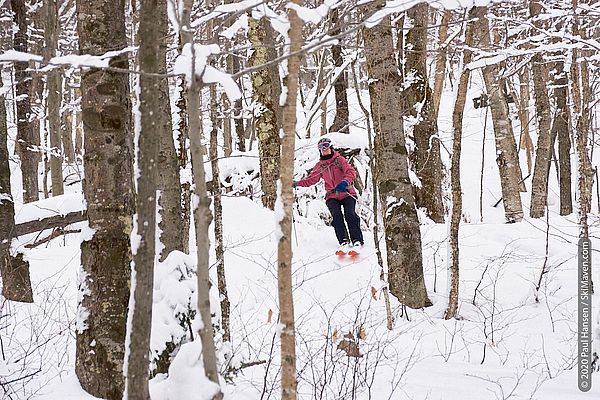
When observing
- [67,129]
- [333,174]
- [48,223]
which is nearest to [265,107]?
[333,174]

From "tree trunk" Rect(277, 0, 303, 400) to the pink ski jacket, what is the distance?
17.7ft

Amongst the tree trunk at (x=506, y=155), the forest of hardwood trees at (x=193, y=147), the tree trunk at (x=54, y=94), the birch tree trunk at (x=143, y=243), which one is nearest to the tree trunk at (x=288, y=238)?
the forest of hardwood trees at (x=193, y=147)

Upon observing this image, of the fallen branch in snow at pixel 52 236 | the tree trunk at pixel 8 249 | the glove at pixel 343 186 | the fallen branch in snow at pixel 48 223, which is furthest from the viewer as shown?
the fallen branch in snow at pixel 52 236

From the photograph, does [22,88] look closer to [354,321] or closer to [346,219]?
[346,219]

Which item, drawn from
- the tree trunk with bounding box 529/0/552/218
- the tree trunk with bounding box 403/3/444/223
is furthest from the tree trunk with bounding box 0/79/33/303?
the tree trunk with bounding box 529/0/552/218

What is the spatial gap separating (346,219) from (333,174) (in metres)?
0.64

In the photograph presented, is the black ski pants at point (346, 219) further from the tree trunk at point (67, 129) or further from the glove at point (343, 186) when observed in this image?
the tree trunk at point (67, 129)

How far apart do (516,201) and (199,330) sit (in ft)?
30.9

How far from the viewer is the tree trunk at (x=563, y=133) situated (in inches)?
456

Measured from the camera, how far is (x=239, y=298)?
6.69 m

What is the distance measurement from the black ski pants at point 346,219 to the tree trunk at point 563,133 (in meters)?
5.41

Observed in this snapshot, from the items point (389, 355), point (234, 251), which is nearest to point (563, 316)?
point (389, 355)

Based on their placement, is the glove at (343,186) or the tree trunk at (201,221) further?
the glove at (343,186)

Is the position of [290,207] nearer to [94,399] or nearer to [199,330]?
[199,330]
